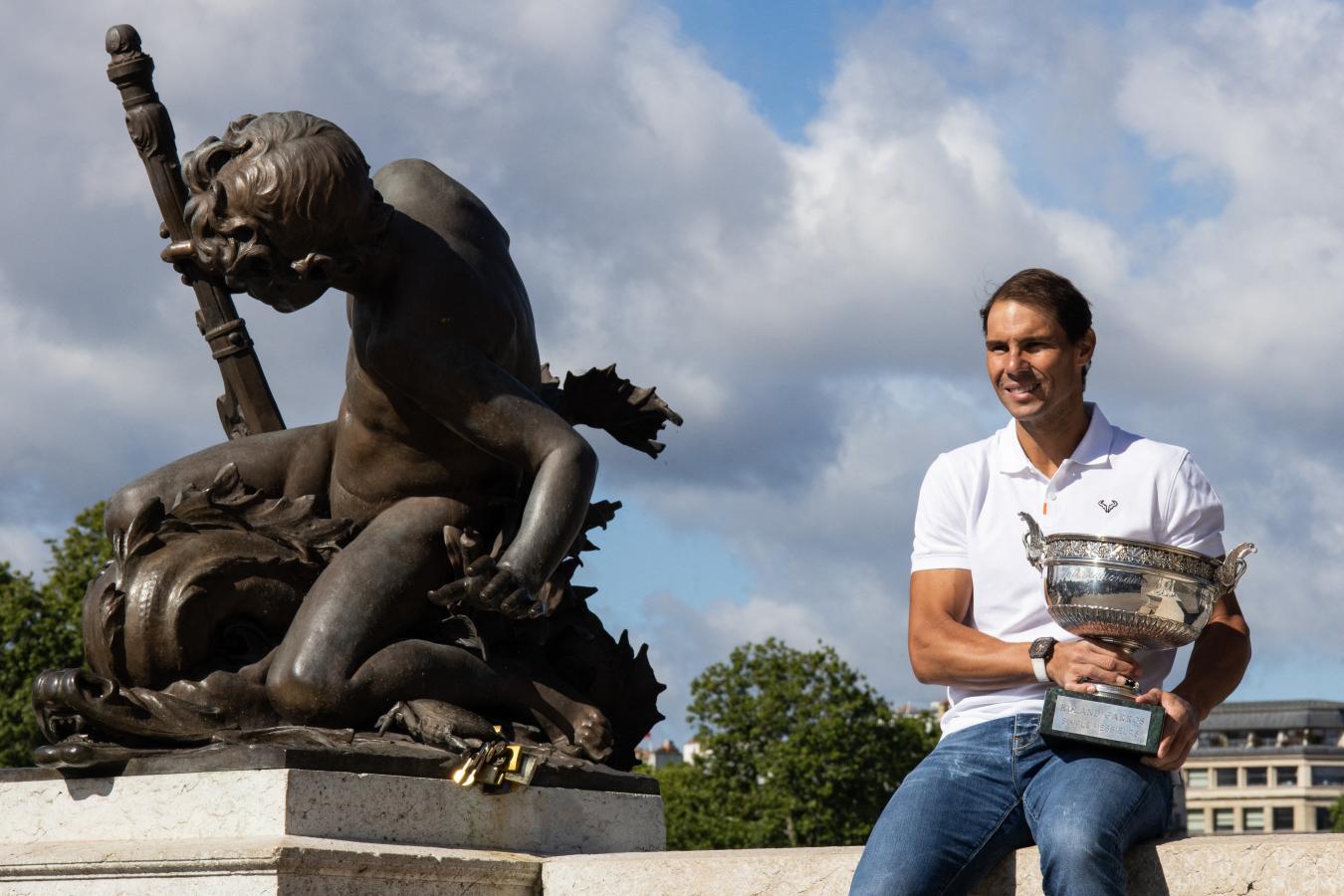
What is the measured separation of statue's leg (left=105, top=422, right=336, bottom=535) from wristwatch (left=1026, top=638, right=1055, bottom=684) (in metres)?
3.15

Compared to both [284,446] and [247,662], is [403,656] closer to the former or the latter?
[247,662]

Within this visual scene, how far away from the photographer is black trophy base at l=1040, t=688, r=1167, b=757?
13.8 ft

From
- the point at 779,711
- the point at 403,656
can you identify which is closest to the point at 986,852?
the point at 403,656

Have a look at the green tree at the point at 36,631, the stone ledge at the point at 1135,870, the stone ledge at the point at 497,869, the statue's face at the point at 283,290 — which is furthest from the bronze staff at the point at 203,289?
the green tree at the point at 36,631

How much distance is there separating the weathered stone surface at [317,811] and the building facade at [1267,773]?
115818 millimetres

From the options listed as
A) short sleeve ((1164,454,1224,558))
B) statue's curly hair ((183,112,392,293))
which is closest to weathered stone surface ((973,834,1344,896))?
short sleeve ((1164,454,1224,558))

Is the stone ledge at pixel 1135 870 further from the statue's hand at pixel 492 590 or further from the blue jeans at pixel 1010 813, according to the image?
the statue's hand at pixel 492 590

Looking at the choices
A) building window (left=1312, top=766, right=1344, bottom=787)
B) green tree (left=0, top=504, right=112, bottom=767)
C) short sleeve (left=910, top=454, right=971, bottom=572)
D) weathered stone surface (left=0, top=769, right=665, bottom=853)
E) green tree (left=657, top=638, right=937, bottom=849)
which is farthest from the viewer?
building window (left=1312, top=766, right=1344, bottom=787)

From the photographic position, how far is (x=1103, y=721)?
424 centimetres

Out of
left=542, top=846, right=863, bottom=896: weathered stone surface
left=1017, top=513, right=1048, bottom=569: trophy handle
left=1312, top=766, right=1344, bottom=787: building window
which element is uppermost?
left=1312, top=766, right=1344, bottom=787: building window

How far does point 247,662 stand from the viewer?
6219mm

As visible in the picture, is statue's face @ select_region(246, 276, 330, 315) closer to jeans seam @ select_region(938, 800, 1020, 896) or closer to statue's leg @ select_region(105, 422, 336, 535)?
statue's leg @ select_region(105, 422, 336, 535)

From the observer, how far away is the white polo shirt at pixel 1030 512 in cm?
451

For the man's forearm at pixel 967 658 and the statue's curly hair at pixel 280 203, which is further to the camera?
the statue's curly hair at pixel 280 203
